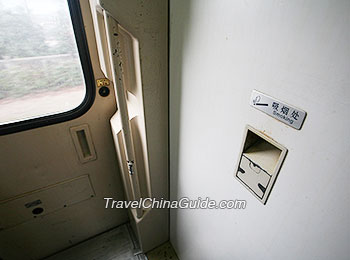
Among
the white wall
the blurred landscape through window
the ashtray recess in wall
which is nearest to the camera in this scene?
the white wall

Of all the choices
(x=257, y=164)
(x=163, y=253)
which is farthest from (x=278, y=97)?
(x=163, y=253)

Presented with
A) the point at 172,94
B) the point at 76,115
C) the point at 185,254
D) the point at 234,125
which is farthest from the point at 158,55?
the point at 185,254

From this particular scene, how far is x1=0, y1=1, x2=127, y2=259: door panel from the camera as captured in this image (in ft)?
3.94

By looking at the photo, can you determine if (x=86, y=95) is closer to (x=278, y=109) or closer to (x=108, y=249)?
(x=278, y=109)

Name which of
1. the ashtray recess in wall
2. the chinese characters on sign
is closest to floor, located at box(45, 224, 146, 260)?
the ashtray recess in wall

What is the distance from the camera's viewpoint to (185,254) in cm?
156

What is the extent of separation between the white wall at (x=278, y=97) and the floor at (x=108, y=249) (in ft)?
3.83

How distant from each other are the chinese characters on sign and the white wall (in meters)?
0.02

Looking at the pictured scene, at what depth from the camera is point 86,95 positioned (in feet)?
4.09

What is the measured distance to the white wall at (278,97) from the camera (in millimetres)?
418

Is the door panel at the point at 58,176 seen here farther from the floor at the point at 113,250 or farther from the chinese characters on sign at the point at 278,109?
the chinese characters on sign at the point at 278,109

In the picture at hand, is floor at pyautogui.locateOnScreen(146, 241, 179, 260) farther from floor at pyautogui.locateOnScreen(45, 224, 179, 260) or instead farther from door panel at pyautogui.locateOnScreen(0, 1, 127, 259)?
door panel at pyautogui.locateOnScreen(0, 1, 127, 259)

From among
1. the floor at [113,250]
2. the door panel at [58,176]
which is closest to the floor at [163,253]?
the floor at [113,250]

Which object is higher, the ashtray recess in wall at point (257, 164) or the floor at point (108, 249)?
the ashtray recess in wall at point (257, 164)
